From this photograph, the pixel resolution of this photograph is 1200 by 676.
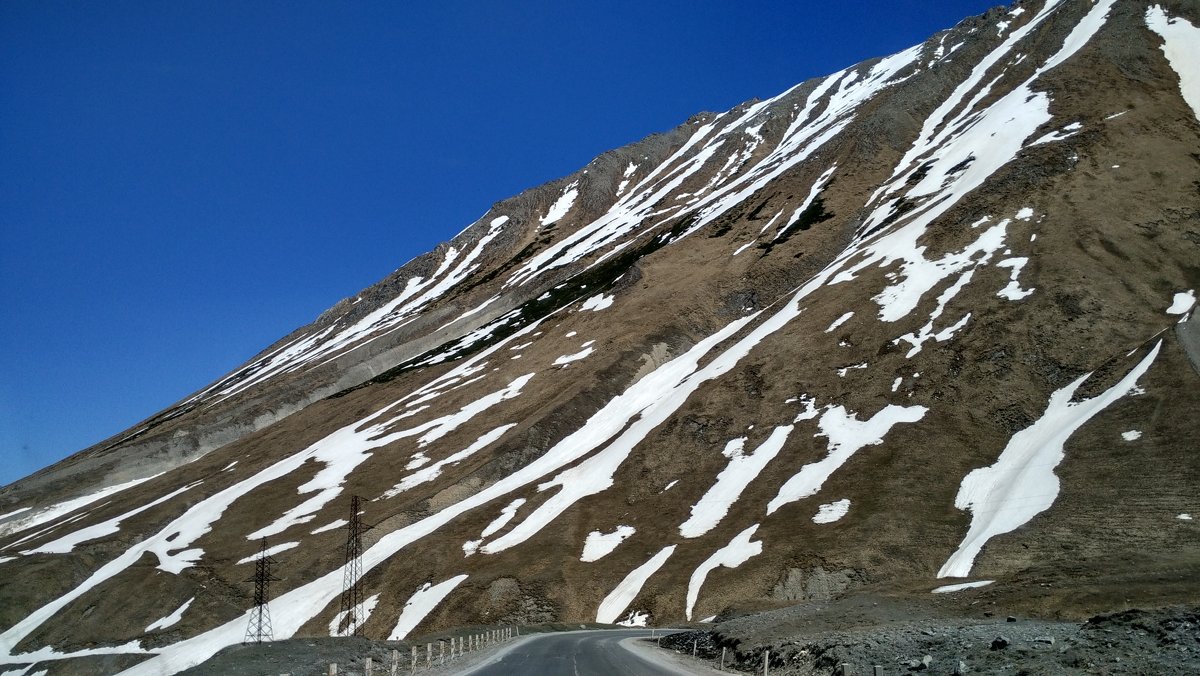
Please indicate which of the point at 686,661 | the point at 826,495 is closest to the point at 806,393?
the point at 826,495

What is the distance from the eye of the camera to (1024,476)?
45125 mm

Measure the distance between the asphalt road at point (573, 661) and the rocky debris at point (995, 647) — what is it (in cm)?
365

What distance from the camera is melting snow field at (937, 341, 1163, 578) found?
135ft

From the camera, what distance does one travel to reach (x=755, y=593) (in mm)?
44938

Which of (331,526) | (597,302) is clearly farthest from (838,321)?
(331,526)

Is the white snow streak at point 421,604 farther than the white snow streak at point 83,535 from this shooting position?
No

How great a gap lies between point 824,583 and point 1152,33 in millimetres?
101346

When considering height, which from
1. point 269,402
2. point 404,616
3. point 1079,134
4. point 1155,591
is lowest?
point 1155,591

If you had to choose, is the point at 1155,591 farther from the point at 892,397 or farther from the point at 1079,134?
the point at 1079,134

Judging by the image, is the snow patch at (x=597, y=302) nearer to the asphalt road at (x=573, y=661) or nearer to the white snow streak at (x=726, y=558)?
the white snow streak at (x=726, y=558)

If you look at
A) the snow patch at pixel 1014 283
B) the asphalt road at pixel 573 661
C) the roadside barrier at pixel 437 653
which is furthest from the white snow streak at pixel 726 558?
the snow patch at pixel 1014 283

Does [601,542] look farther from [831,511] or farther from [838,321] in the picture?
[838,321]

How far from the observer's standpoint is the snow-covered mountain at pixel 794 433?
44.3 meters

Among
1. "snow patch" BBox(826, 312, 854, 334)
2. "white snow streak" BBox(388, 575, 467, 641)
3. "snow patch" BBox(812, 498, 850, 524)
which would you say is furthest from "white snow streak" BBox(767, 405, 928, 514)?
"white snow streak" BBox(388, 575, 467, 641)
